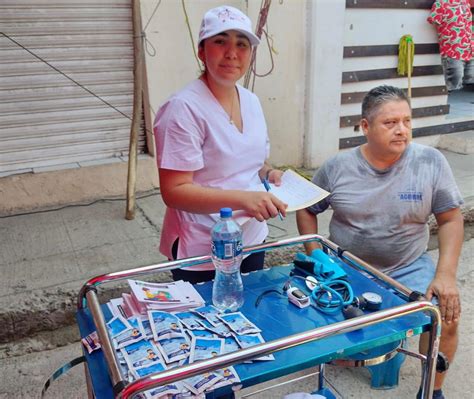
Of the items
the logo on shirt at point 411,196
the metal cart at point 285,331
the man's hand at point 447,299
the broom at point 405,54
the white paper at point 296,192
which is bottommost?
the man's hand at point 447,299

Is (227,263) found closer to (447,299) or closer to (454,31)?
(447,299)

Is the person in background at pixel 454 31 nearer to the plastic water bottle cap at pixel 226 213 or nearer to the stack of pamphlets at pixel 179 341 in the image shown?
the plastic water bottle cap at pixel 226 213

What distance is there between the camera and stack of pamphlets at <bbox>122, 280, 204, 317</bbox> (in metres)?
1.48

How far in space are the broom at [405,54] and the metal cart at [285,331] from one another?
3905mm

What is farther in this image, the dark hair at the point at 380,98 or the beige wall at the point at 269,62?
the beige wall at the point at 269,62

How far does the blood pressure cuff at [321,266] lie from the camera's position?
66.9 inches

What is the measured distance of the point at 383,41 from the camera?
4.95 metres

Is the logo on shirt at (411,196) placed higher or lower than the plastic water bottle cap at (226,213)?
lower

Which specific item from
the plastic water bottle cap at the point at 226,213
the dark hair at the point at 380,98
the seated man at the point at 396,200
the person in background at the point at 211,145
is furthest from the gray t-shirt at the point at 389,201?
the plastic water bottle cap at the point at 226,213

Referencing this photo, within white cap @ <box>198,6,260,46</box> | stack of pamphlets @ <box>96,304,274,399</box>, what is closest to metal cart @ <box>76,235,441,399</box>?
stack of pamphlets @ <box>96,304,274,399</box>

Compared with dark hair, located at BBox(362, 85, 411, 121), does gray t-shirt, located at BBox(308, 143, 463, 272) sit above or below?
below

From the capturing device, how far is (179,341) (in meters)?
1.34

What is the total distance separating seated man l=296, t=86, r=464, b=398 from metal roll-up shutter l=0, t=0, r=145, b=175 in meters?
2.46

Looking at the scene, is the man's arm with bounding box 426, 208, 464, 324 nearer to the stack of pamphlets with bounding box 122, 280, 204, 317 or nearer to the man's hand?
the man's hand
